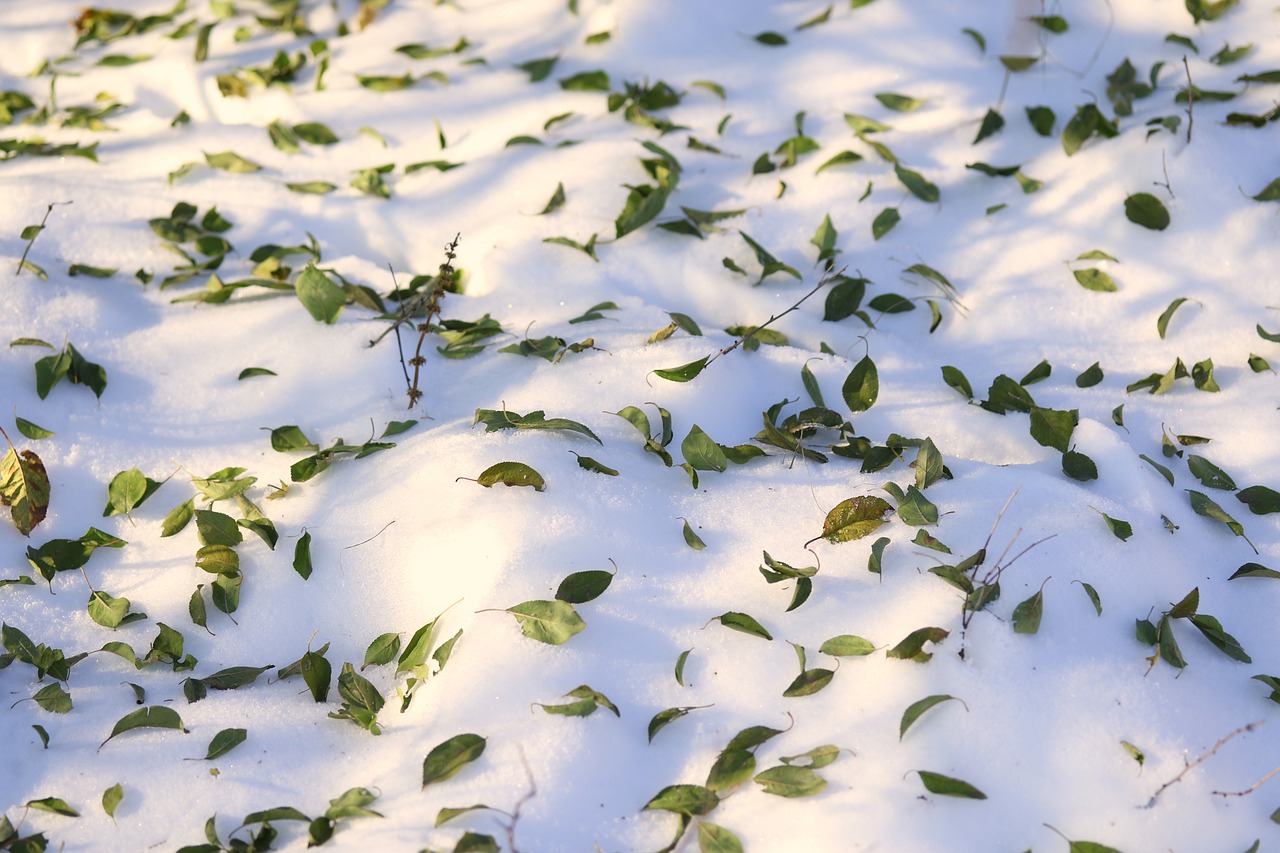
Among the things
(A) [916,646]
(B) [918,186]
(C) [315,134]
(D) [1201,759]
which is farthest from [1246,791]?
(C) [315,134]

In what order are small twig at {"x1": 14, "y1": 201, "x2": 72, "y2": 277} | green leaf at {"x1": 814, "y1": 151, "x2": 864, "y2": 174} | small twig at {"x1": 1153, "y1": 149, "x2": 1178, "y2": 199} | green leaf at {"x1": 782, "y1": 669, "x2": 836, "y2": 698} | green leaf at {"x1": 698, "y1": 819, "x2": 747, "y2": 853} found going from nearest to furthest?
green leaf at {"x1": 698, "y1": 819, "x2": 747, "y2": 853}, green leaf at {"x1": 782, "y1": 669, "x2": 836, "y2": 698}, small twig at {"x1": 14, "y1": 201, "x2": 72, "y2": 277}, small twig at {"x1": 1153, "y1": 149, "x2": 1178, "y2": 199}, green leaf at {"x1": 814, "y1": 151, "x2": 864, "y2": 174}

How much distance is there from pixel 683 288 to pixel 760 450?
490 mm

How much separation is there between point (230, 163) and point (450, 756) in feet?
4.97

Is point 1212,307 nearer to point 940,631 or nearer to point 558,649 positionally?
point 940,631

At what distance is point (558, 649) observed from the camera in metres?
1.31

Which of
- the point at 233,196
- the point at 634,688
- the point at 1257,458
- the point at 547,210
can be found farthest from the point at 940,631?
the point at 233,196

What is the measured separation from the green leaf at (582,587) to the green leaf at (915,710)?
41 cm

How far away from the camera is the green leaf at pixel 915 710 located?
3.96ft

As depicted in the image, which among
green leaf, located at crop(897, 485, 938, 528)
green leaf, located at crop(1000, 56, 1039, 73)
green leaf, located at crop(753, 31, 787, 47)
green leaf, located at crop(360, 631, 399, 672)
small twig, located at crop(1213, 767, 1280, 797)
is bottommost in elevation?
small twig, located at crop(1213, 767, 1280, 797)

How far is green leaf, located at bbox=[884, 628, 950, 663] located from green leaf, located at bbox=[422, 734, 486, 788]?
1.70 feet

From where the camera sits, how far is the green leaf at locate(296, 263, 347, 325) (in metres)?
1.79

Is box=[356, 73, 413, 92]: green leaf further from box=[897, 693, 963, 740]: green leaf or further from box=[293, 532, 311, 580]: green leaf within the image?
box=[897, 693, 963, 740]: green leaf

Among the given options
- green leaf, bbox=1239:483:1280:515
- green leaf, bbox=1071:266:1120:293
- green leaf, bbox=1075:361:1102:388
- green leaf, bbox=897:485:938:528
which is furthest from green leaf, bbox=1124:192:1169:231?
green leaf, bbox=897:485:938:528

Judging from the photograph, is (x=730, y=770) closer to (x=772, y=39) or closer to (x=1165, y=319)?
(x=1165, y=319)
